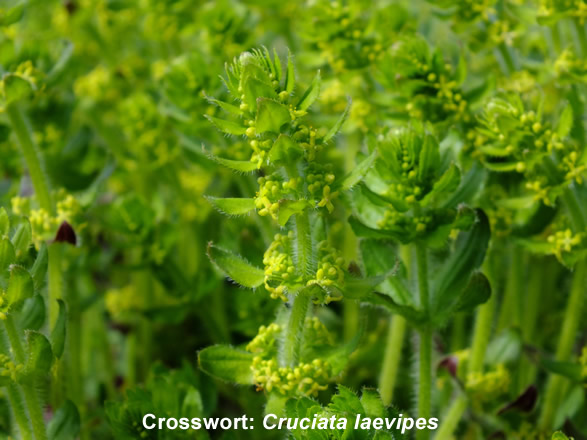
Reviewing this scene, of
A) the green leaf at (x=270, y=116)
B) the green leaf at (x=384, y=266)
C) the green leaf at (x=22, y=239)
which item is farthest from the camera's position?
the green leaf at (x=384, y=266)

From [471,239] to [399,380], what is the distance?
0.71m

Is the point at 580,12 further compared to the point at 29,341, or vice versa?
the point at 580,12

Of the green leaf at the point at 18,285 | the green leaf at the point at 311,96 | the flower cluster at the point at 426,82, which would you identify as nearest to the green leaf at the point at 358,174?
the green leaf at the point at 311,96

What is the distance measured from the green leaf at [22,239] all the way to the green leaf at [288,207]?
0.44 m

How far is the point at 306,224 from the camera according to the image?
110 cm

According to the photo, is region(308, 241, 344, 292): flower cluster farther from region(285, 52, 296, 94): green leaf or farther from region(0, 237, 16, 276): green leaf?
region(0, 237, 16, 276): green leaf

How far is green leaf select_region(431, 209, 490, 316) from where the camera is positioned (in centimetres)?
130

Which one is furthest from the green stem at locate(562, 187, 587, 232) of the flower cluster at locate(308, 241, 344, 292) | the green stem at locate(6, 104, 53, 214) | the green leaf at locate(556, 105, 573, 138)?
the green stem at locate(6, 104, 53, 214)

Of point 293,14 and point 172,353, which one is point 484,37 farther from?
point 172,353

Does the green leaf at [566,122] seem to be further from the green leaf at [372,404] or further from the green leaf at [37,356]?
the green leaf at [37,356]

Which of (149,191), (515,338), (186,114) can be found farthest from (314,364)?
(149,191)

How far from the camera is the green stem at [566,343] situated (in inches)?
61.2

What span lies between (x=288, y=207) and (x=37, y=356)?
47 cm

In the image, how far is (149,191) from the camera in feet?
7.15
